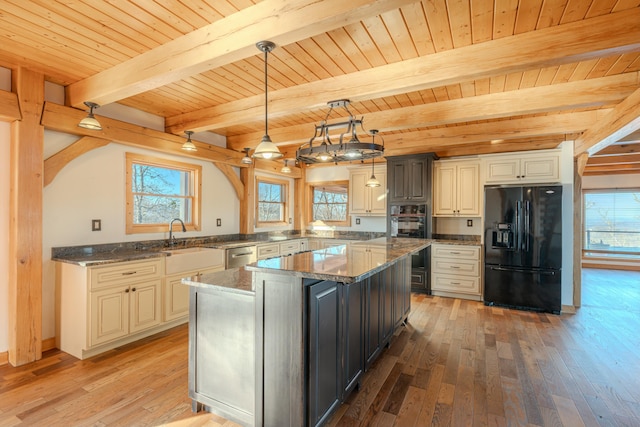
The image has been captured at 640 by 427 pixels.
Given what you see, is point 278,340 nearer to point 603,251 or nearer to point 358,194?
point 358,194

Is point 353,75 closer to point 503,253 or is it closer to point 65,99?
point 65,99

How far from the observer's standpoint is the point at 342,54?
2400 mm

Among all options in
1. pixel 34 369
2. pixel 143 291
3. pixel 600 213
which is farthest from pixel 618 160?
pixel 34 369

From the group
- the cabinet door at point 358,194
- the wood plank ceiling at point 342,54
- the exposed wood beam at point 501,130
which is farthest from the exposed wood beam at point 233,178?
the exposed wood beam at point 501,130

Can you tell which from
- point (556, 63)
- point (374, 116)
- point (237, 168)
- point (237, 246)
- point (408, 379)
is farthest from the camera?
point (237, 168)

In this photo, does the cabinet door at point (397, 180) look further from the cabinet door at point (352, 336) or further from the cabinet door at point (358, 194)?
the cabinet door at point (352, 336)

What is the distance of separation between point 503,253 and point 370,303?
Answer: 2931mm

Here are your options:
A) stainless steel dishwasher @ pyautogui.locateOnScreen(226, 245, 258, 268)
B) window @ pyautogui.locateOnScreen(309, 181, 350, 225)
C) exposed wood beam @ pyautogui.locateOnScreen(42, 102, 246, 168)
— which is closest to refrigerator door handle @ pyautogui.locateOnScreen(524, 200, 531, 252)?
window @ pyautogui.locateOnScreen(309, 181, 350, 225)

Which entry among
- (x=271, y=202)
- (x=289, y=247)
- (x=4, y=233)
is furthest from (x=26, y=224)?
(x=271, y=202)

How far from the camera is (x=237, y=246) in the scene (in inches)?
170

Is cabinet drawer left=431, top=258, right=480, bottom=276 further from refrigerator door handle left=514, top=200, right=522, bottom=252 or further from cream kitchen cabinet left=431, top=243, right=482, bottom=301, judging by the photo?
refrigerator door handle left=514, top=200, right=522, bottom=252

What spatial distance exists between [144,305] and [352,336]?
2.26 m

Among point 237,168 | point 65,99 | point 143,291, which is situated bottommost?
point 143,291

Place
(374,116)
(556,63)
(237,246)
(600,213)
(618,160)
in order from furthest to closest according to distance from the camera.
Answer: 1. (600,213)
2. (618,160)
3. (237,246)
4. (374,116)
5. (556,63)
